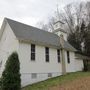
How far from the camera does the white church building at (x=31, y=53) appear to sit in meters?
14.5

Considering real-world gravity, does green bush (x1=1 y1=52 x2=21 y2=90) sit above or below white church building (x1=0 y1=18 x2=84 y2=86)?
below

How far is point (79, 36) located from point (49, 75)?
22.6 m

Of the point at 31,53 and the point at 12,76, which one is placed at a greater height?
the point at 31,53

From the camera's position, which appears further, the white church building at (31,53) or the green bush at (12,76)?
the white church building at (31,53)

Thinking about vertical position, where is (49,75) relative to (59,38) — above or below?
below

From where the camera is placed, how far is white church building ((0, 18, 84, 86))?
47.7ft

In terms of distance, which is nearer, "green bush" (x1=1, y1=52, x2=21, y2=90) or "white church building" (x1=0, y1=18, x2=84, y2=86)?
"green bush" (x1=1, y1=52, x2=21, y2=90)

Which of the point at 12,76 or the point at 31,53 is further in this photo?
the point at 31,53

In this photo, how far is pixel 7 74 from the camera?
38.7 feet

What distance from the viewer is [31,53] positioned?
50.5ft

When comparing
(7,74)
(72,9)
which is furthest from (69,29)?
(7,74)

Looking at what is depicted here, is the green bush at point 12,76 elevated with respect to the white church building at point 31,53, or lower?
lower

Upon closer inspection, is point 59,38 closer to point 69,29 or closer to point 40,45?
point 40,45

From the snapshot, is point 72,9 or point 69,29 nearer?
point 69,29
